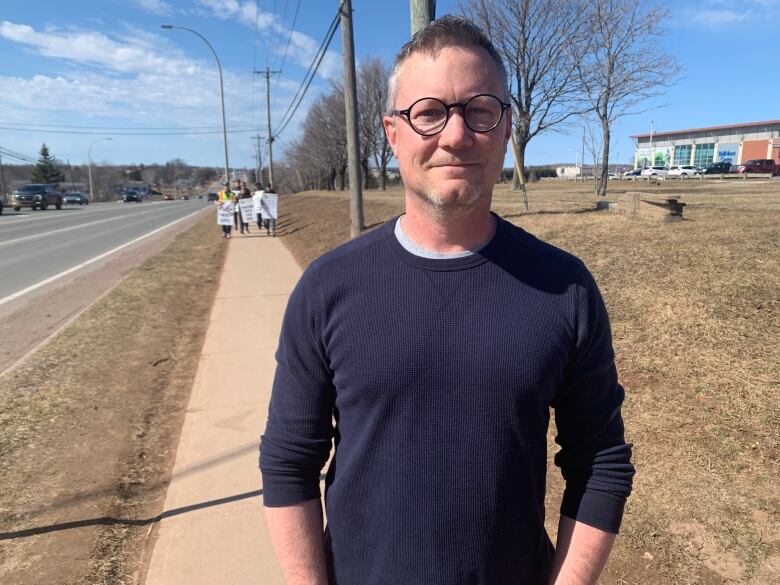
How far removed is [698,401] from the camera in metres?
3.54

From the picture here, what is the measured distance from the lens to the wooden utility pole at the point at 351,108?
9188 mm

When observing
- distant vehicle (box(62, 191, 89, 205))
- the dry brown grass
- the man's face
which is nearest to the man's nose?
the man's face

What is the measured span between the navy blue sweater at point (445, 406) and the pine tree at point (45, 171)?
325 ft

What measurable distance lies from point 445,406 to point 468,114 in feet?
2.21

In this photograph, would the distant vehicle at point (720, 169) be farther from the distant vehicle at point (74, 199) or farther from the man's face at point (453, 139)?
the distant vehicle at point (74, 199)

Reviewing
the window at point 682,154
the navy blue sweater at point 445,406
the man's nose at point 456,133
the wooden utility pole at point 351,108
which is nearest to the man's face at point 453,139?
the man's nose at point 456,133

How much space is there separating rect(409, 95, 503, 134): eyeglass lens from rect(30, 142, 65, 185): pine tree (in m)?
99.2

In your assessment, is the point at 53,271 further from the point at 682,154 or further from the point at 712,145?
the point at 682,154

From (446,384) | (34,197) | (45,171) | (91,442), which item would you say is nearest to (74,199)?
(34,197)

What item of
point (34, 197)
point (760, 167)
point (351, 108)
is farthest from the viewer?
point (760, 167)

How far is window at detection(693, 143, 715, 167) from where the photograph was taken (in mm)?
70000

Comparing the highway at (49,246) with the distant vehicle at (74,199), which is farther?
the distant vehicle at (74,199)

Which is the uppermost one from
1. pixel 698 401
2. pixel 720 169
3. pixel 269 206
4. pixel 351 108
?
pixel 351 108

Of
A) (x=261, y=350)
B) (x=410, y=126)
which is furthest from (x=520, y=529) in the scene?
(x=261, y=350)
